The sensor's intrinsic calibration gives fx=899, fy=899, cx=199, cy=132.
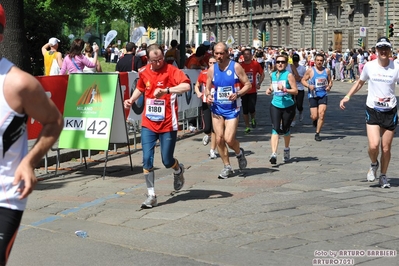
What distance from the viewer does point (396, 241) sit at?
7211 mm

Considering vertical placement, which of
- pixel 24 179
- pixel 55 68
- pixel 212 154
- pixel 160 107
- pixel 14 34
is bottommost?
pixel 212 154

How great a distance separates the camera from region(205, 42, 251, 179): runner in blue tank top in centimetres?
1132

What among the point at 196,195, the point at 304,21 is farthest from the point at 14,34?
the point at 304,21

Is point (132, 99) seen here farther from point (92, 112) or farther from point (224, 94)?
point (92, 112)

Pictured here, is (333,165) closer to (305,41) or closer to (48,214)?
(48,214)

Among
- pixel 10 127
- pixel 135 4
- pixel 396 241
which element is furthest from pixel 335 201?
pixel 135 4

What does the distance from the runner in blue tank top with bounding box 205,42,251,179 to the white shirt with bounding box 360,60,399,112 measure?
63.3 inches

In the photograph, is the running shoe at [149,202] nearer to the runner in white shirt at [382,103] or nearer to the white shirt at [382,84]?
the runner in white shirt at [382,103]

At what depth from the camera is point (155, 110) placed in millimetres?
9438

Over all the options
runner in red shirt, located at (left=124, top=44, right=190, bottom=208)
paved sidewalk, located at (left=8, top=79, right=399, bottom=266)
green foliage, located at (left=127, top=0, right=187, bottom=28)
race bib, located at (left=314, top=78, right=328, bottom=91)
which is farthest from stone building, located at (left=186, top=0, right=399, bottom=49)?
runner in red shirt, located at (left=124, top=44, right=190, bottom=208)

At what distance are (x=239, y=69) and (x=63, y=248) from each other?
191 inches

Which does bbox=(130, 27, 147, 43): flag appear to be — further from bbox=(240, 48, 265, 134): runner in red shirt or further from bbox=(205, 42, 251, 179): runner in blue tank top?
bbox=(205, 42, 251, 179): runner in blue tank top

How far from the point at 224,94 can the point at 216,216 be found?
123 inches

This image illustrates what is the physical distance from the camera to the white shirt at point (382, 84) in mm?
10289
